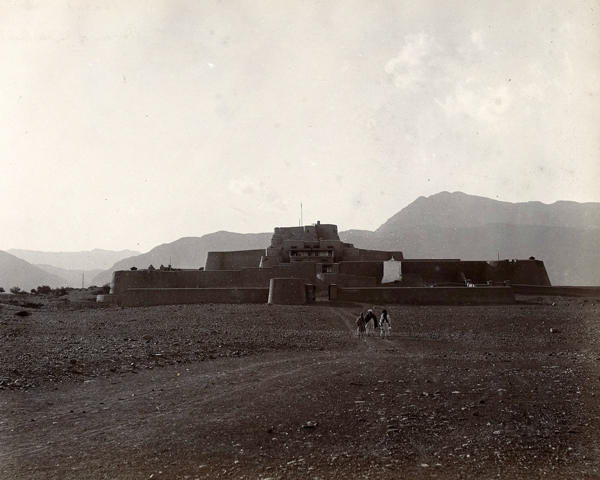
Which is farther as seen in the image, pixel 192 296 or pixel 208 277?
pixel 208 277

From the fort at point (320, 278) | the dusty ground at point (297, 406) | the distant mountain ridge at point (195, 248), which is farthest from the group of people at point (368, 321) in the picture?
the distant mountain ridge at point (195, 248)

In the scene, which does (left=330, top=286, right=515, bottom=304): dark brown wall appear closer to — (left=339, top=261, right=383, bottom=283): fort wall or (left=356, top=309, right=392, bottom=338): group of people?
(left=356, top=309, right=392, bottom=338): group of people

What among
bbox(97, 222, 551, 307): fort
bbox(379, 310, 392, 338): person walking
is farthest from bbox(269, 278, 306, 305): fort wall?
bbox(379, 310, 392, 338): person walking

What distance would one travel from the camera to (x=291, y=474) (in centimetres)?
418

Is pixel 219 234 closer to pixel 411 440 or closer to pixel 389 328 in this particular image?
pixel 389 328

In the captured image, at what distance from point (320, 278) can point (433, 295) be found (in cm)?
501

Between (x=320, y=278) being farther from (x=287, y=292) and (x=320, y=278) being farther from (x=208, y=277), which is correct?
(x=208, y=277)

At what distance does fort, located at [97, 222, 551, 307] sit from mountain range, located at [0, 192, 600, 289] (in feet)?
176

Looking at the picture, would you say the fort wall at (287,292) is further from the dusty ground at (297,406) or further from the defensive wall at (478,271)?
the defensive wall at (478,271)

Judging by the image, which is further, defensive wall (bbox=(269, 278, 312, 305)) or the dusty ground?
defensive wall (bbox=(269, 278, 312, 305))

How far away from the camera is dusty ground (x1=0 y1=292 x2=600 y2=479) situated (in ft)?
14.4

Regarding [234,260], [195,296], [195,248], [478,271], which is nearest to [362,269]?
[478,271]

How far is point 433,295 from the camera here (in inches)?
747

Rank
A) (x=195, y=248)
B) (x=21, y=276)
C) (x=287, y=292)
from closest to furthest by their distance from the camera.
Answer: (x=287, y=292) → (x=21, y=276) → (x=195, y=248)
